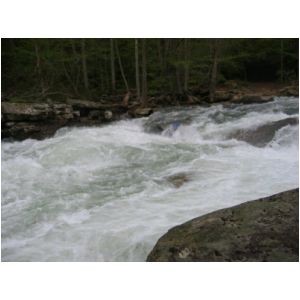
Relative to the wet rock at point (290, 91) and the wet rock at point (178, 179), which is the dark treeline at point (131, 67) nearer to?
the wet rock at point (290, 91)

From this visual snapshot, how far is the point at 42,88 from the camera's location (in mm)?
7438

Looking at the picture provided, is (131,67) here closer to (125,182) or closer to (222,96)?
(222,96)

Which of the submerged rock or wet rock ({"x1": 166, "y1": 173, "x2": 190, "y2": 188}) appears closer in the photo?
the submerged rock

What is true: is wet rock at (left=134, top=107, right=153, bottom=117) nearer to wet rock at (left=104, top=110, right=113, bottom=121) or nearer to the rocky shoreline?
the rocky shoreline

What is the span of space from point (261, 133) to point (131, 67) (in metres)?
4.50

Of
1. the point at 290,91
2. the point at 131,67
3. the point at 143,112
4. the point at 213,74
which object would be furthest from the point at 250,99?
the point at 131,67

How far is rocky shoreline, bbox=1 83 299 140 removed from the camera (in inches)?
268

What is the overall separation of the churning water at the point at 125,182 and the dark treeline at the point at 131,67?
4.66ft

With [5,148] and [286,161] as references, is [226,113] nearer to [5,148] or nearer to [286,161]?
[286,161]

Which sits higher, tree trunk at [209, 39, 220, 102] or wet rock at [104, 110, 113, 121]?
tree trunk at [209, 39, 220, 102]

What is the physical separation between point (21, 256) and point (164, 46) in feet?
18.3

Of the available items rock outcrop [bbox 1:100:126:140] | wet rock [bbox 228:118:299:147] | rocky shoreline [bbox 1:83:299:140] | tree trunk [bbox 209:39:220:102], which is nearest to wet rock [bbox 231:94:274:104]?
rocky shoreline [bbox 1:83:299:140]

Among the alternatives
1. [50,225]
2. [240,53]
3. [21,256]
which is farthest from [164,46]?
[21,256]

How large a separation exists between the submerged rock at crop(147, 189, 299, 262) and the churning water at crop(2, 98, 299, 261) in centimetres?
44
